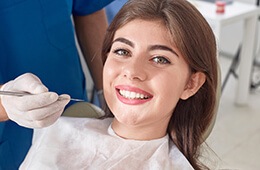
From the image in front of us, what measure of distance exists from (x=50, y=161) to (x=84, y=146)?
108mm

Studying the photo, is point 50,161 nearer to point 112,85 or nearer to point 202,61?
point 112,85

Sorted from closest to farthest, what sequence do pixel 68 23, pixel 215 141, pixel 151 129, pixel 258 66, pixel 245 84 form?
pixel 151 129 → pixel 68 23 → pixel 215 141 → pixel 245 84 → pixel 258 66

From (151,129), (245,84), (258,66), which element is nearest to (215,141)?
Result: (245,84)

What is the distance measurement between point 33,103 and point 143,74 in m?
0.27

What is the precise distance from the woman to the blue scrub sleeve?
0.18 m

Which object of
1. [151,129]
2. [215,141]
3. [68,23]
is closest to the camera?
[151,129]

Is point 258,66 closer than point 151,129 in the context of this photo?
No

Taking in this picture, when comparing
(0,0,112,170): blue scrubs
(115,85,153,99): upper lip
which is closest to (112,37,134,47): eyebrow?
(115,85,153,99): upper lip

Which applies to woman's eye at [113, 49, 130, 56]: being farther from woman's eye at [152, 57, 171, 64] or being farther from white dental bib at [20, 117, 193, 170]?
white dental bib at [20, 117, 193, 170]

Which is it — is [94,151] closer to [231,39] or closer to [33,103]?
[33,103]

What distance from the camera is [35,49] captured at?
1257mm

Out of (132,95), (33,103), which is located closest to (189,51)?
(132,95)

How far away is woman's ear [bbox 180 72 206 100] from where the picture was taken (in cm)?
118

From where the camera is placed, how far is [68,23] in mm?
1314
